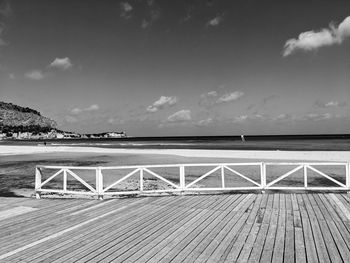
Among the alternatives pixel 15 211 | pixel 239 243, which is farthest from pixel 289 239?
pixel 15 211

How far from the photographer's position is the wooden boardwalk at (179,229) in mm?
5793

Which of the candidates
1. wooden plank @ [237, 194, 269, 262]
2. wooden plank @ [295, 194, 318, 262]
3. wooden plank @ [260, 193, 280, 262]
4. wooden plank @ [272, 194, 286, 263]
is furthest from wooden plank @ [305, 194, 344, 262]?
wooden plank @ [237, 194, 269, 262]

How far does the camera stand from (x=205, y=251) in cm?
591

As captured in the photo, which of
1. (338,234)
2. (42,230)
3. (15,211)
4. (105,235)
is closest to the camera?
(338,234)

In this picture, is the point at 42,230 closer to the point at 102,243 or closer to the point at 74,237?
the point at 74,237

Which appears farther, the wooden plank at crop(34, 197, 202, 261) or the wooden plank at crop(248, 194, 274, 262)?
the wooden plank at crop(34, 197, 202, 261)

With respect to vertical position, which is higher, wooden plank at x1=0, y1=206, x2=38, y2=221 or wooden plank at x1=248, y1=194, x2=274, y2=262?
wooden plank at x1=0, y1=206, x2=38, y2=221

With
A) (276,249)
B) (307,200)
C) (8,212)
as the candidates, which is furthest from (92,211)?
(307,200)

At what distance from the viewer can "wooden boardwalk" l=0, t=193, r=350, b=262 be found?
5793 millimetres

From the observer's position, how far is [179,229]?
23.9 ft

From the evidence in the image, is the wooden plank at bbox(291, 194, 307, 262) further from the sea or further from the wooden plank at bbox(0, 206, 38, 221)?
the sea

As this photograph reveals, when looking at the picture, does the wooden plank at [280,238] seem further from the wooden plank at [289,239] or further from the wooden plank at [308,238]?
the wooden plank at [308,238]

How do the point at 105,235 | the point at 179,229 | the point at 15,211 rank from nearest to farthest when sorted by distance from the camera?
the point at 105,235 < the point at 179,229 < the point at 15,211

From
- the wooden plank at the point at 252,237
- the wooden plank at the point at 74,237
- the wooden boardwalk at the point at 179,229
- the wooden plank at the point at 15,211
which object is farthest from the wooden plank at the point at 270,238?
the wooden plank at the point at 15,211
